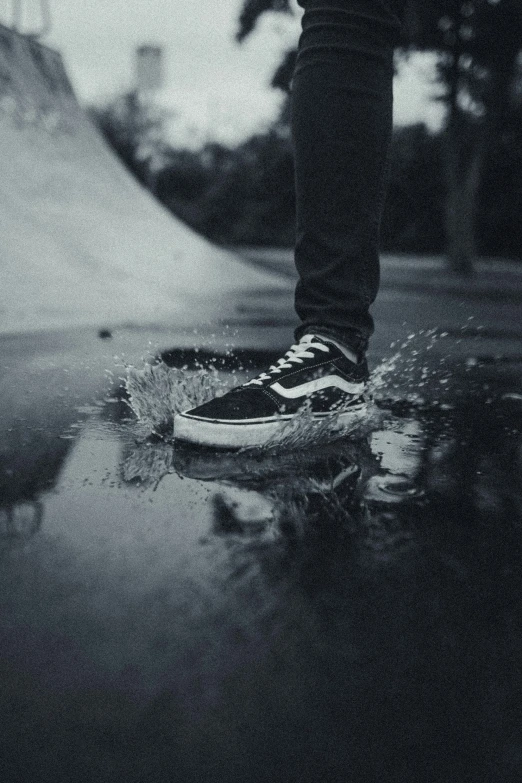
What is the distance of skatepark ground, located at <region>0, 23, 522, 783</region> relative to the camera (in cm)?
49

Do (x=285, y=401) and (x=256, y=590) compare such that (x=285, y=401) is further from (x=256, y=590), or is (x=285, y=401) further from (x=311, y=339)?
(x=256, y=590)

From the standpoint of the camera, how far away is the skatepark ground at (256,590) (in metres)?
0.49

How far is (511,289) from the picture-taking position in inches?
205

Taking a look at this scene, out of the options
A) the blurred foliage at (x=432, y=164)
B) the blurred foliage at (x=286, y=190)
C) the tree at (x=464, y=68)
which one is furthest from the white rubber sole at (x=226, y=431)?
the blurred foliage at (x=286, y=190)

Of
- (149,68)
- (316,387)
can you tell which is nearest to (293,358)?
(316,387)

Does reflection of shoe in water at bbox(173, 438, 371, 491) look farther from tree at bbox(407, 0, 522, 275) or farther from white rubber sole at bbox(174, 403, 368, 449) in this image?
tree at bbox(407, 0, 522, 275)

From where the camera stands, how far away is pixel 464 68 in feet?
23.6

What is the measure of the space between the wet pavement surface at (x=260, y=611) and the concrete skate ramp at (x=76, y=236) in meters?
1.46

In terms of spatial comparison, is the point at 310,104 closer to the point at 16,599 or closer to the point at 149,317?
the point at 16,599

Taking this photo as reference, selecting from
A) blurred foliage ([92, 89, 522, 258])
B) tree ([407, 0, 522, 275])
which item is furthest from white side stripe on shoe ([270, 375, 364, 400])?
blurred foliage ([92, 89, 522, 258])

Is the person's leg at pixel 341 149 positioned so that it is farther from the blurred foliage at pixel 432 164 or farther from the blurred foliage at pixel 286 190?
the blurred foliage at pixel 286 190

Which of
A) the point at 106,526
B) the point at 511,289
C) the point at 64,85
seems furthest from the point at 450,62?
the point at 106,526

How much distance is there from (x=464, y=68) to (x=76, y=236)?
5.09m

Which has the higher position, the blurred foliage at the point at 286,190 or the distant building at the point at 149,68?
the distant building at the point at 149,68
